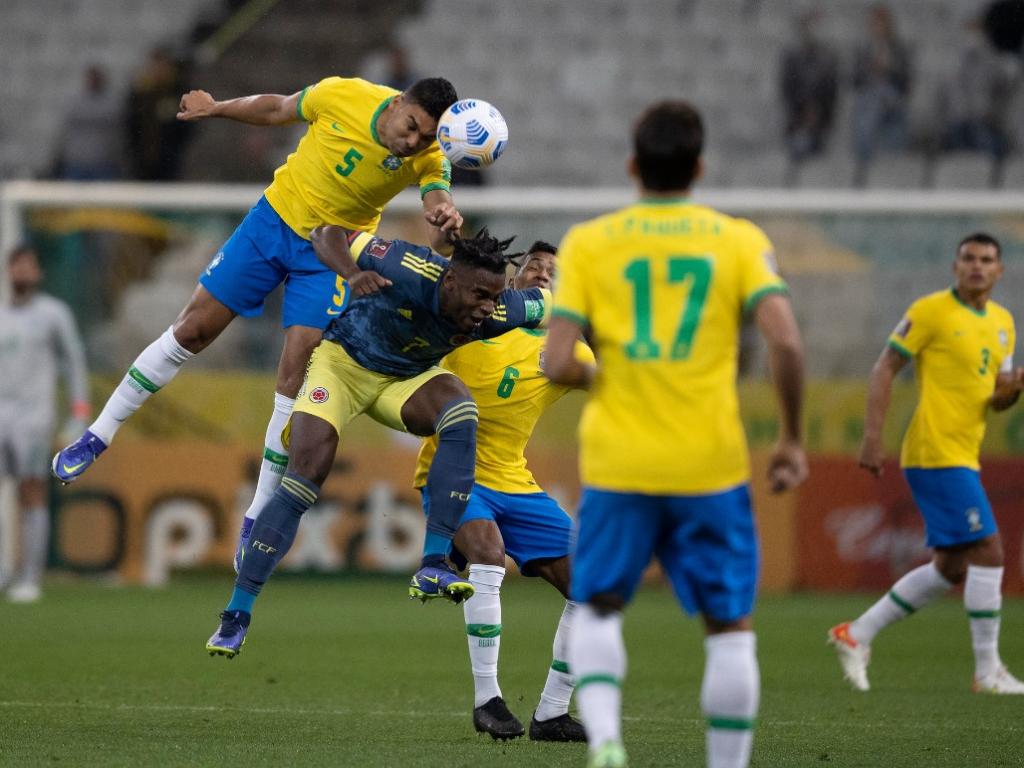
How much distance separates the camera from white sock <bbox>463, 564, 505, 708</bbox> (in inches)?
299

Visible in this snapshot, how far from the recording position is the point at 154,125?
18297 mm

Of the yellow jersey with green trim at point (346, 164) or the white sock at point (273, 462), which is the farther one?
the white sock at point (273, 462)

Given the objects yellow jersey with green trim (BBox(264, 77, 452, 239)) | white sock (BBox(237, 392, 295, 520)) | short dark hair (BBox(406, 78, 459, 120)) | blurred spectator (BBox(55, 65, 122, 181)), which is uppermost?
blurred spectator (BBox(55, 65, 122, 181))

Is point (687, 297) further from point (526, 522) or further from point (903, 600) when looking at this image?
point (903, 600)

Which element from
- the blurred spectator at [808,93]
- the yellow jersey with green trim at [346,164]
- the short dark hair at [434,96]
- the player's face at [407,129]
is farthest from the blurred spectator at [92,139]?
the short dark hair at [434,96]

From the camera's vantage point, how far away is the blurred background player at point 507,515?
7.68m

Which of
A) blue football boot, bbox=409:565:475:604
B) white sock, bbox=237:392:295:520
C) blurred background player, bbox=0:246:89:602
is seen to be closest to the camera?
blue football boot, bbox=409:565:475:604

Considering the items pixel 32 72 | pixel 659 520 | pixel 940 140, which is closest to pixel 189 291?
pixel 32 72

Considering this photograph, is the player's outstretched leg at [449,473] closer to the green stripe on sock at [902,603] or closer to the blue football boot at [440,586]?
the blue football boot at [440,586]

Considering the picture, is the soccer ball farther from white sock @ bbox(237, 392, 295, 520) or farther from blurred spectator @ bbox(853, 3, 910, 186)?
blurred spectator @ bbox(853, 3, 910, 186)

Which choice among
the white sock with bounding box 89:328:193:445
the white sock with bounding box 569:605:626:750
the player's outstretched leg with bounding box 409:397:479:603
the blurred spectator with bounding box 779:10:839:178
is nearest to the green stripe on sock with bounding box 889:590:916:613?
the player's outstretched leg with bounding box 409:397:479:603

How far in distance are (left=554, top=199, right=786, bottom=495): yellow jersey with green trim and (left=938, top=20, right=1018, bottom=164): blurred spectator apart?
14.1 meters

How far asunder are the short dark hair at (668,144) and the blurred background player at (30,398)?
1021cm

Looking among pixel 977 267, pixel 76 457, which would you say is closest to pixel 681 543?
pixel 76 457
